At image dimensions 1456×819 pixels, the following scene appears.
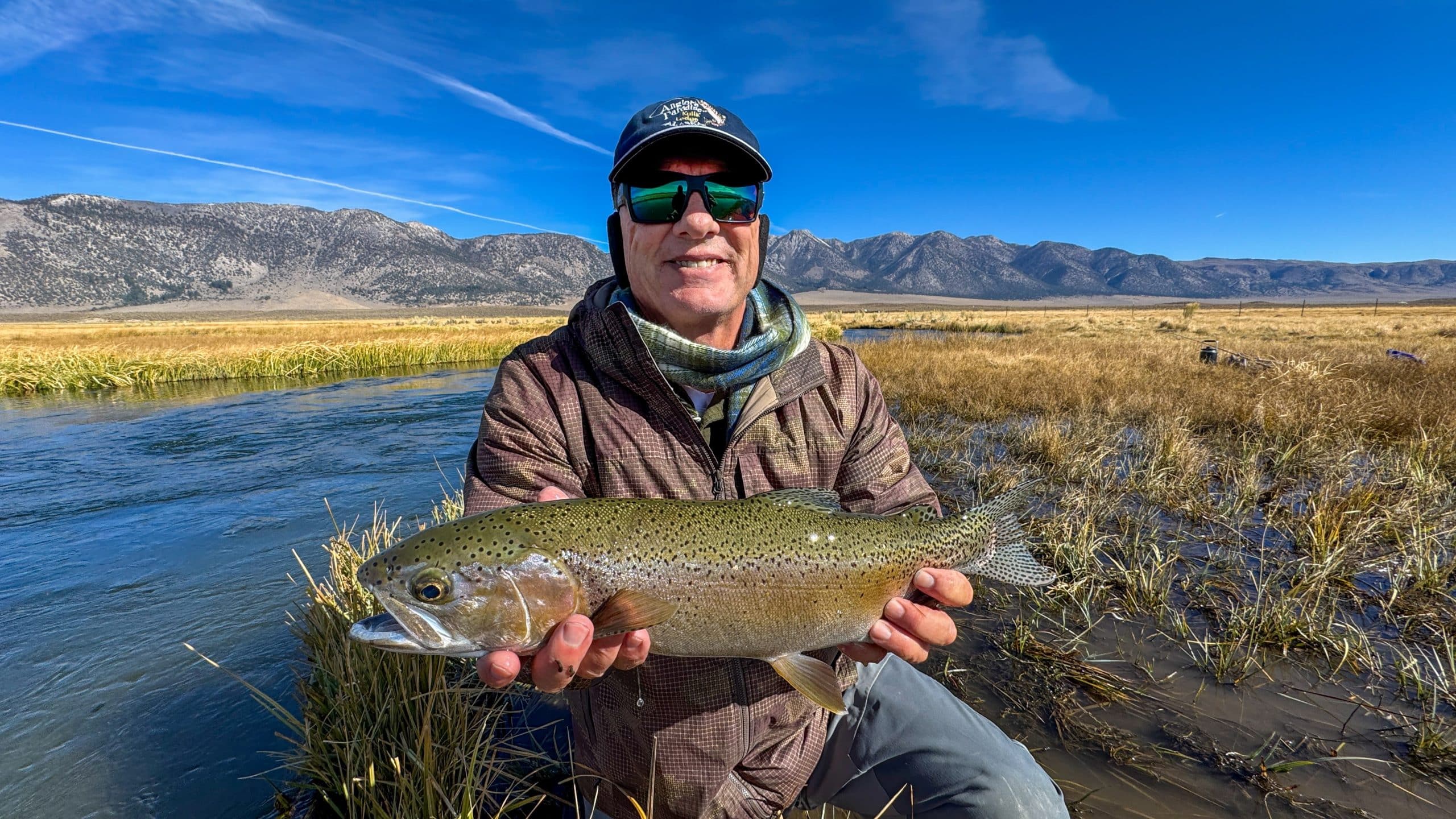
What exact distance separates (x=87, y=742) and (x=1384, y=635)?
9.32m

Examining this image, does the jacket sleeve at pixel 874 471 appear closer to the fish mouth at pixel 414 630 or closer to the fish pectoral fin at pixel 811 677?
the fish pectoral fin at pixel 811 677

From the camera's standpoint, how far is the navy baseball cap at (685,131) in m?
2.78

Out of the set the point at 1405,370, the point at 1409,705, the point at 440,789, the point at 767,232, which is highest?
the point at 767,232

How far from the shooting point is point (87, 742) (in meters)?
4.48

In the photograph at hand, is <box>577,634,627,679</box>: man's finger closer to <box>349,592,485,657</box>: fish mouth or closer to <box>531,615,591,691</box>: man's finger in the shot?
<box>531,615,591,691</box>: man's finger

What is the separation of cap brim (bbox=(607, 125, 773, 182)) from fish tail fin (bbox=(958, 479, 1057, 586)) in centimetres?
199

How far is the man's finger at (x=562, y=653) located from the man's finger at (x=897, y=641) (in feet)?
3.87

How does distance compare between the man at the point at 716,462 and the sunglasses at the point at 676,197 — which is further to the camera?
the sunglasses at the point at 676,197

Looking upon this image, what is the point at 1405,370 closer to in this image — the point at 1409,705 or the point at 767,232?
the point at 1409,705

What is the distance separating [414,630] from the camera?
7.13 feet

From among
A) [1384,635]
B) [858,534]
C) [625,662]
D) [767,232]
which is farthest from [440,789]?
[1384,635]

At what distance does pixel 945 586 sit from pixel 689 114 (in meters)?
2.38

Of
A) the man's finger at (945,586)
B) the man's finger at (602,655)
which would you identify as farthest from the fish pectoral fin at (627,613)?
the man's finger at (945,586)

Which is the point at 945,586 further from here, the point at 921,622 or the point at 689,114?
the point at 689,114
